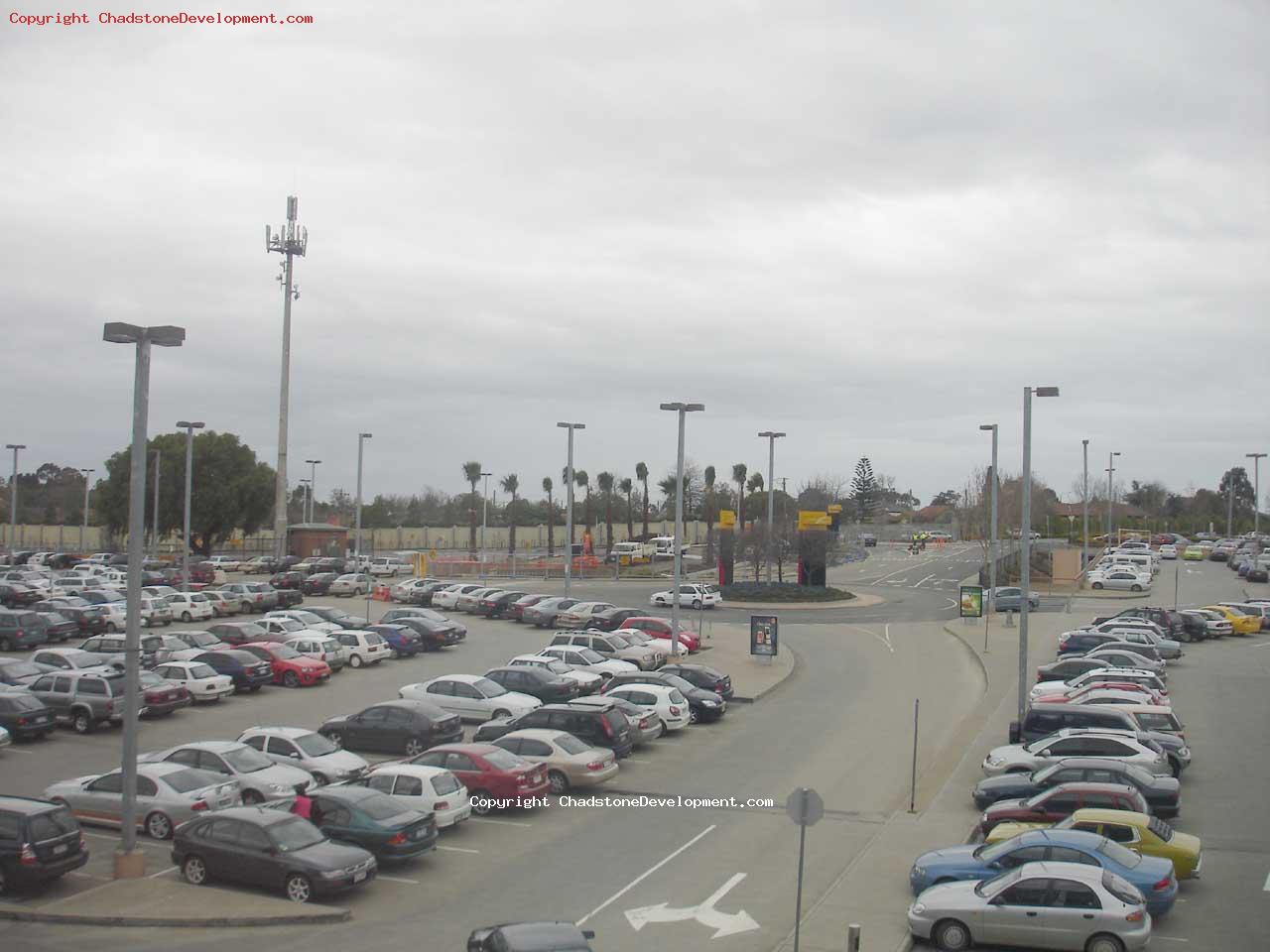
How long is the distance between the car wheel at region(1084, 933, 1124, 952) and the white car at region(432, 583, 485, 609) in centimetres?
4240

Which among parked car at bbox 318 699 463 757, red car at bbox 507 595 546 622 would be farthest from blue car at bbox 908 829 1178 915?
red car at bbox 507 595 546 622

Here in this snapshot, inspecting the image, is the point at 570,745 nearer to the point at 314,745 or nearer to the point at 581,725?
the point at 581,725

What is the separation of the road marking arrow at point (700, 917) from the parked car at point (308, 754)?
759cm

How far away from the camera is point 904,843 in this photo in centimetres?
1867

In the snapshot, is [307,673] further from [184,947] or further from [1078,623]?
[1078,623]

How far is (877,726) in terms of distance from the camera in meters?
28.9

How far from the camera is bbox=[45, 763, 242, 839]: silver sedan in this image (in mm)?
18312

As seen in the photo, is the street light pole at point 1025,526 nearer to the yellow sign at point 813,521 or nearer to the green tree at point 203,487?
the yellow sign at point 813,521

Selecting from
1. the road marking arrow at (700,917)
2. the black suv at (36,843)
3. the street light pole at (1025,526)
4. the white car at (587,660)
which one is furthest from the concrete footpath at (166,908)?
the white car at (587,660)

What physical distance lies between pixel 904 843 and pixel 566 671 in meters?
14.6

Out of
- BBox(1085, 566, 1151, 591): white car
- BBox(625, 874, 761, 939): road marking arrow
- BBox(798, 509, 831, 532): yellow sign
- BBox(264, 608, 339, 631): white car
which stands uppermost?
BBox(798, 509, 831, 532): yellow sign

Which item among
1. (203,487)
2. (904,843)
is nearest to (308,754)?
(904,843)

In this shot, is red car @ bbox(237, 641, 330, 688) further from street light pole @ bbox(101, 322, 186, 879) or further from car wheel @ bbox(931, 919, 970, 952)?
car wheel @ bbox(931, 919, 970, 952)

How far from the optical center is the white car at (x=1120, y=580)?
212ft
